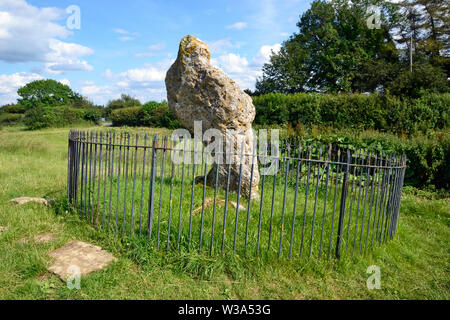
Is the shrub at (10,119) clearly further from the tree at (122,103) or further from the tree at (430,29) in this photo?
the tree at (430,29)

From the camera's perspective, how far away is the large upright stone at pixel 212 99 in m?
6.06

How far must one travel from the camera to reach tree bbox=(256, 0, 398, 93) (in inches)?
1037

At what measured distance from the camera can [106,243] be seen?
4.11 metres

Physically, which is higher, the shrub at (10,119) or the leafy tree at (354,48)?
the leafy tree at (354,48)

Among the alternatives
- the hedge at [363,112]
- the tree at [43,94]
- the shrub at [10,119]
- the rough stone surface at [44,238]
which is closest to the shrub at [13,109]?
the tree at [43,94]

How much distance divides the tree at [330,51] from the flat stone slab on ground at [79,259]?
26.1 m

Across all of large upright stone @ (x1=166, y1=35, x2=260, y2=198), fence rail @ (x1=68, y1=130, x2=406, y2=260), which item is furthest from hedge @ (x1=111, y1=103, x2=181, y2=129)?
fence rail @ (x1=68, y1=130, x2=406, y2=260)

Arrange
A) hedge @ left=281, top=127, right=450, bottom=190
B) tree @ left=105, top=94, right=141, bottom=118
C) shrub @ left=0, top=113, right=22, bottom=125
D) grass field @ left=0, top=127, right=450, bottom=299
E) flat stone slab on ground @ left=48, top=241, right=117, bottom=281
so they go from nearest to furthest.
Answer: grass field @ left=0, top=127, right=450, bottom=299 < flat stone slab on ground @ left=48, top=241, right=117, bottom=281 < hedge @ left=281, top=127, right=450, bottom=190 < shrub @ left=0, top=113, right=22, bottom=125 < tree @ left=105, top=94, right=141, bottom=118

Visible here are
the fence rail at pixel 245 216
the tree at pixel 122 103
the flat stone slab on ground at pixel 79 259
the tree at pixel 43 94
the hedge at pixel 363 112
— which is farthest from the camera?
the tree at pixel 43 94

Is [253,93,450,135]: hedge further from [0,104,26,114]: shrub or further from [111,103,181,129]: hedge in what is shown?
[0,104,26,114]: shrub

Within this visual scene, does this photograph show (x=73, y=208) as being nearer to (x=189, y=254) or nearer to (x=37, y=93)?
(x=189, y=254)

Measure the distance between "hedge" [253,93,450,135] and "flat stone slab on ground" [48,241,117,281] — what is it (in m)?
10.9

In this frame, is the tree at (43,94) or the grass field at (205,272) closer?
the grass field at (205,272)

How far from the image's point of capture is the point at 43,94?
2103 inches
